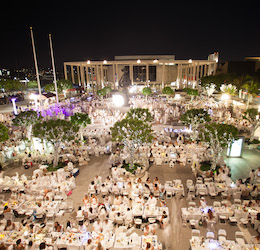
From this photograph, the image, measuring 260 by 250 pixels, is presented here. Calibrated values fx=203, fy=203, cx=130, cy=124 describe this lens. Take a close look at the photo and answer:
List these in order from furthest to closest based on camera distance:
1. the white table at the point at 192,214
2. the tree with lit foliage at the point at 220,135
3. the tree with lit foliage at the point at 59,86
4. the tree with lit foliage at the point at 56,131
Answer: the tree with lit foliage at the point at 59,86 < the tree with lit foliage at the point at 56,131 < the tree with lit foliage at the point at 220,135 < the white table at the point at 192,214

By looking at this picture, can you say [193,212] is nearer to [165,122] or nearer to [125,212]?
[125,212]

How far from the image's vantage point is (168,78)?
71.4 meters

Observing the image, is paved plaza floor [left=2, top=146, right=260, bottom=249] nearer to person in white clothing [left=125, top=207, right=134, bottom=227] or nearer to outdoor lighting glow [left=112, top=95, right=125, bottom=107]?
person in white clothing [left=125, top=207, right=134, bottom=227]

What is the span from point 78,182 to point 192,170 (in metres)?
6.94

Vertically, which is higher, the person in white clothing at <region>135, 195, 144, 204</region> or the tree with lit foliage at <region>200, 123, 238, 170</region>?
the tree with lit foliage at <region>200, 123, 238, 170</region>

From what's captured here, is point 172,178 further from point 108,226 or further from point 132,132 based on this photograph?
point 108,226

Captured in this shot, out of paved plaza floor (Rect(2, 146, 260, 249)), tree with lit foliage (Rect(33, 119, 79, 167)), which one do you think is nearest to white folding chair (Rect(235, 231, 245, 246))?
paved plaza floor (Rect(2, 146, 260, 249))

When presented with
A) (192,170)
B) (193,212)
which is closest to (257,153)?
(192,170)

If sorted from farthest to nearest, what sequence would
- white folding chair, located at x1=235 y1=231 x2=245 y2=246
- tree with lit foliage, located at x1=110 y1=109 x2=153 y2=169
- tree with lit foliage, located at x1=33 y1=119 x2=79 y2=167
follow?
tree with lit foliage, located at x1=33 y1=119 x2=79 y2=167 < tree with lit foliage, located at x1=110 y1=109 x2=153 y2=169 < white folding chair, located at x1=235 y1=231 x2=245 y2=246

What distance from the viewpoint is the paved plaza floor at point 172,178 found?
7703mm

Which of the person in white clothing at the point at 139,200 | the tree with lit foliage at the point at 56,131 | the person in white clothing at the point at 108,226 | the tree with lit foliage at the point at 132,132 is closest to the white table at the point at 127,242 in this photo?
the person in white clothing at the point at 108,226

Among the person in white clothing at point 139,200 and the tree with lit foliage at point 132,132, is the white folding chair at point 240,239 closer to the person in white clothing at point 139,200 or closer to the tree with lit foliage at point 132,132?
the person in white clothing at point 139,200

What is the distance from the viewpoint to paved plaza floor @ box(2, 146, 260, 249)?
7703 mm

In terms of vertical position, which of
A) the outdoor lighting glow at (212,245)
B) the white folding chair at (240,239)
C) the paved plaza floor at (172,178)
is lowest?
the paved plaza floor at (172,178)
